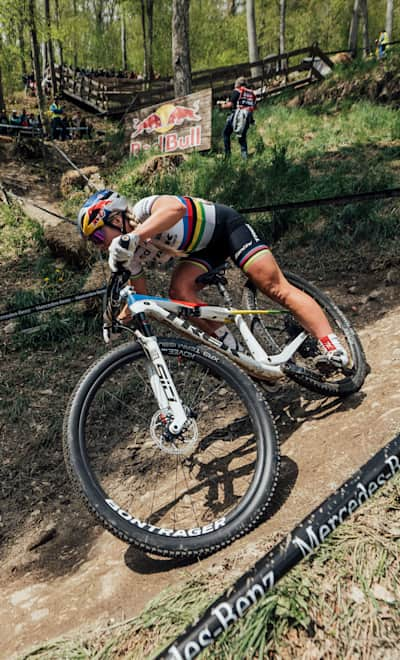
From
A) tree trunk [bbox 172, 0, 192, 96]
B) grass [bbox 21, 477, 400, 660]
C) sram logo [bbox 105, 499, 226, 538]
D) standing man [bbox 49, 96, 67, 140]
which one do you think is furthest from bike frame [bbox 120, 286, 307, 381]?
standing man [bbox 49, 96, 67, 140]

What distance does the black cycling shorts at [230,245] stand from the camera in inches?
139

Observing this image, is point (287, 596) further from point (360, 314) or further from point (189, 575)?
point (360, 314)

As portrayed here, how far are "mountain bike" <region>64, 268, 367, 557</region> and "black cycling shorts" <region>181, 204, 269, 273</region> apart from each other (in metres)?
0.20

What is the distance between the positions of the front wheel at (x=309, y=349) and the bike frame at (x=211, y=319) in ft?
0.44

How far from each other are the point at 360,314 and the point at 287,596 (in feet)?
13.4

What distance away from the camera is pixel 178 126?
12180 millimetres

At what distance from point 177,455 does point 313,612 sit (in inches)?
66.7

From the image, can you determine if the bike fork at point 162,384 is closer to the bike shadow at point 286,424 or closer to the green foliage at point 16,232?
the bike shadow at point 286,424

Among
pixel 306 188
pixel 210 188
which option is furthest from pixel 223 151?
pixel 306 188

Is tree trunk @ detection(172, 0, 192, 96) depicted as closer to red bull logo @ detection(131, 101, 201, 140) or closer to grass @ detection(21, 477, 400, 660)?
red bull logo @ detection(131, 101, 201, 140)

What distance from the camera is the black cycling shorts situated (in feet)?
11.6

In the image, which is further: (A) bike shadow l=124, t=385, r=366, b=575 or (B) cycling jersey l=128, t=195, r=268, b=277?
(B) cycling jersey l=128, t=195, r=268, b=277

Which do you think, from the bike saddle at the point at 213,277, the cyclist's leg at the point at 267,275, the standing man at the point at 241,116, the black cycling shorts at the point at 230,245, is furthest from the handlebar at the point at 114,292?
the standing man at the point at 241,116

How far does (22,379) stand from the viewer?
526 cm
